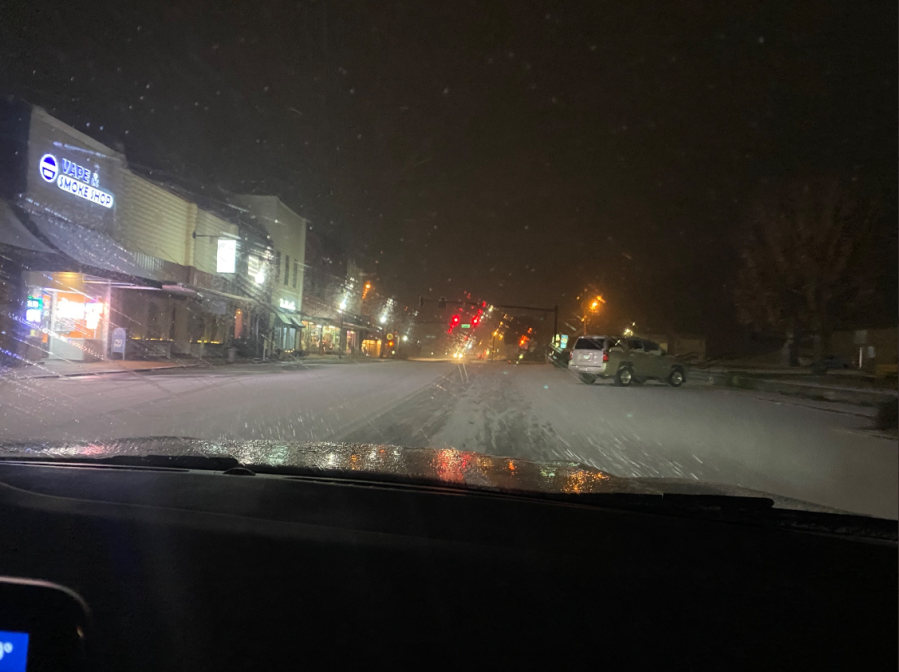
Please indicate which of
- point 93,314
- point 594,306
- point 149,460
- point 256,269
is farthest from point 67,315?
point 594,306

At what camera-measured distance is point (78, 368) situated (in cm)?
2155

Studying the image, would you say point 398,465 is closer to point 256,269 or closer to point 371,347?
point 256,269

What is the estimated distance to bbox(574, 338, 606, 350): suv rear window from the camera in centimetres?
2312

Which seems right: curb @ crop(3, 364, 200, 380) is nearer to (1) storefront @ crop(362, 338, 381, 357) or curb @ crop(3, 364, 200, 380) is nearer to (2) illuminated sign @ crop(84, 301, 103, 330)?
(2) illuminated sign @ crop(84, 301, 103, 330)

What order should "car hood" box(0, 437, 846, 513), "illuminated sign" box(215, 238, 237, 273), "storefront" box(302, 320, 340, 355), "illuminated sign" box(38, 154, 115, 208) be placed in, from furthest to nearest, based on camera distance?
"storefront" box(302, 320, 340, 355), "illuminated sign" box(215, 238, 237, 273), "illuminated sign" box(38, 154, 115, 208), "car hood" box(0, 437, 846, 513)

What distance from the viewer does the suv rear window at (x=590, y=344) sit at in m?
23.1

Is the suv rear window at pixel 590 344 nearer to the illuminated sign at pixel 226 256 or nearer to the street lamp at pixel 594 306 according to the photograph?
the illuminated sign at pixel 226 256

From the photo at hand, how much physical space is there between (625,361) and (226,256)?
2283 centimetres

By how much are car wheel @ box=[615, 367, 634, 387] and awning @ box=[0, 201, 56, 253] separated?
793 inches

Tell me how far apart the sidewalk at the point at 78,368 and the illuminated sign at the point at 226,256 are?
24.8 feet

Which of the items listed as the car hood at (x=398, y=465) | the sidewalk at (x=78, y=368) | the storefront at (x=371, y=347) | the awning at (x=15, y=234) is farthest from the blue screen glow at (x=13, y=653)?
the storefront at (x=371, y=347)

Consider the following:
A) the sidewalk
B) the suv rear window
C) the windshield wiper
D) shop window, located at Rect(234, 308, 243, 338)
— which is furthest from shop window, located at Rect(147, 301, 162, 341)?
the windshield wiper

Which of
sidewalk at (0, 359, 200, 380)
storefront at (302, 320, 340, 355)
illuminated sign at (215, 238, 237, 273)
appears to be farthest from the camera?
storefront at (302, 320, 340, 355)

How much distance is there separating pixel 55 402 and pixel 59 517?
12062 mm
